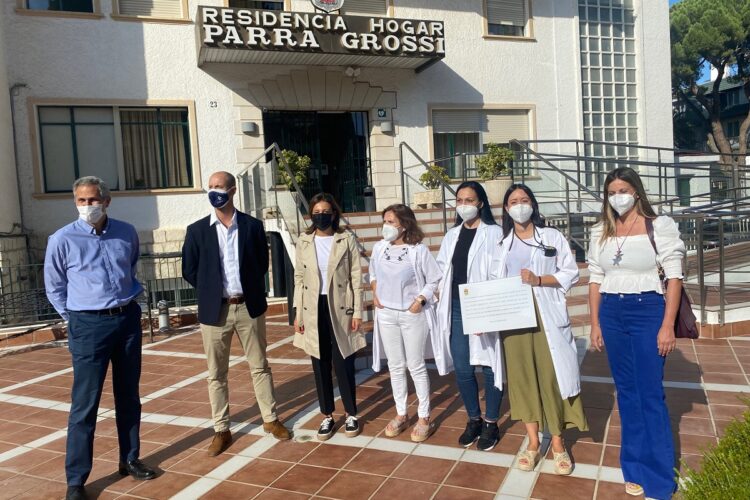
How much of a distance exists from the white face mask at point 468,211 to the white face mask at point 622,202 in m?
0.92

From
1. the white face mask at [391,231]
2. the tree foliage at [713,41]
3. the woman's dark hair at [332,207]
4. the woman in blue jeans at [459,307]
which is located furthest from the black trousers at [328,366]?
the tree foliage at [713,41]

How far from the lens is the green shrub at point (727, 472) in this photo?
75.7 inches

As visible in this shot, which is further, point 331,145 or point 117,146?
point 331,145

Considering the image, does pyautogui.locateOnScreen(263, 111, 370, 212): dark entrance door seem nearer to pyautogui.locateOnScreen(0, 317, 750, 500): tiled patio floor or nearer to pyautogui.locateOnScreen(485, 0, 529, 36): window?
pyautogui.locateOnScreen(485, 0, 529, 36): window

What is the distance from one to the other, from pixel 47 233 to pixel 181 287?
8.47 feet

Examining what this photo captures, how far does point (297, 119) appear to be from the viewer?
12945 millimetres

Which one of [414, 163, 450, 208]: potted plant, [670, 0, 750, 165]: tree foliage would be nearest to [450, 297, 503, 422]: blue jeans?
[414, 163, 450, 208]: potted plant

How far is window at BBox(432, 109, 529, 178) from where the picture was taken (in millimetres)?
13672

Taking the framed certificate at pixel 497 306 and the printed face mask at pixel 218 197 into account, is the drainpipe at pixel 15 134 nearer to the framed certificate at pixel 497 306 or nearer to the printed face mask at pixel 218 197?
the printed face mask at pixel 218 197

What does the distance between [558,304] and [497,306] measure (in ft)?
1.22

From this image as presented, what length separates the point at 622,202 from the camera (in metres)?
3.21

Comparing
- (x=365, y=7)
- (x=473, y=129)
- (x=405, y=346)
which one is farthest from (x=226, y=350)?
(x=473, y=129)

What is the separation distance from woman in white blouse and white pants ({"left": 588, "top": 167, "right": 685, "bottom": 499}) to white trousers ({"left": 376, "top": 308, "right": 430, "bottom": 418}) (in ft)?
4.27

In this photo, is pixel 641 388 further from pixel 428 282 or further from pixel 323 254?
pixel 323 254
